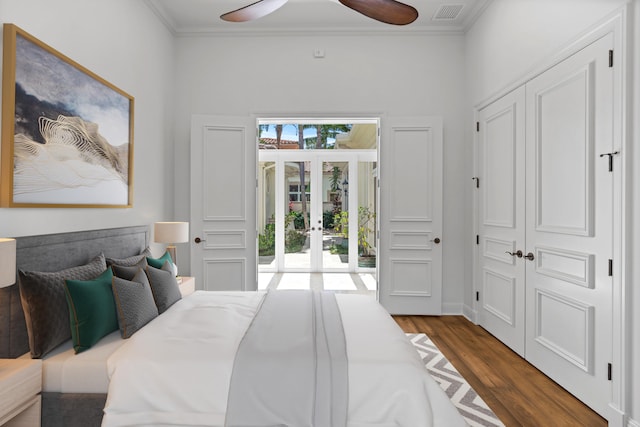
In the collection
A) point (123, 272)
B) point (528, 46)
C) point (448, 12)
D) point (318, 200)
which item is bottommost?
point (123, 272)

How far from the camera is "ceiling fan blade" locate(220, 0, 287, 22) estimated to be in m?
2.29

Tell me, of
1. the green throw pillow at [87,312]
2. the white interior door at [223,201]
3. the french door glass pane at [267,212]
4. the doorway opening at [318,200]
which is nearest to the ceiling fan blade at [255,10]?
the white interior door at [223,201]

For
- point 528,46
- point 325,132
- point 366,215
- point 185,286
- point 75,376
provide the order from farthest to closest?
point 325,132, point 366,215, point 185,286, point 528,46, point 75,376

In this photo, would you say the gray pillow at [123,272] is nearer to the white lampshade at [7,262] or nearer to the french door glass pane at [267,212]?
the white lampshade at [7,262]

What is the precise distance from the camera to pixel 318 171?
633 centimetres

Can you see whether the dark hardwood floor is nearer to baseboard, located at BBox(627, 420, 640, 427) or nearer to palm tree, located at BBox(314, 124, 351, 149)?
baseboard, located at BBox(627, 420, 640, 427)

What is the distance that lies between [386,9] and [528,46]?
144cm

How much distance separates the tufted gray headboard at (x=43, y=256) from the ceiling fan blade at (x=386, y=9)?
2.30 meters

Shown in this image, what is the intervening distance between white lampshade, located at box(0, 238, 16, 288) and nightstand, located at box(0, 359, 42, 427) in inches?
16.3

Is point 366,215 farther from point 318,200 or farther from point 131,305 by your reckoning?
point 131,305

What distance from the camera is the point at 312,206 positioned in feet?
20.8

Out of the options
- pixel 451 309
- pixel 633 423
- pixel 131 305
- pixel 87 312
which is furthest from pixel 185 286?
pixel 633 423

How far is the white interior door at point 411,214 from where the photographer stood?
3.92 meters

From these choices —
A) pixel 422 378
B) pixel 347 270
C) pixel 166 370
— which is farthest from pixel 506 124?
pixel 347 270
